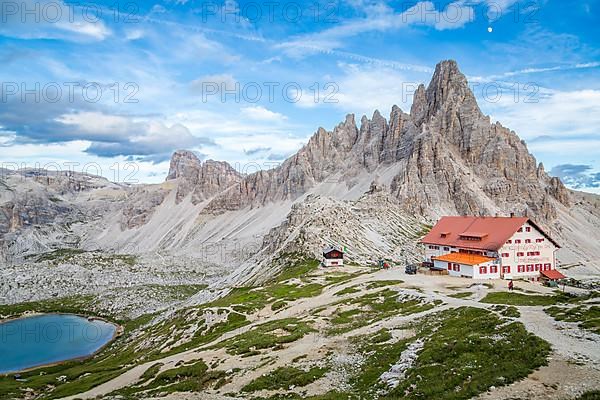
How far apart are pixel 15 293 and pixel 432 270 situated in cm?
17317

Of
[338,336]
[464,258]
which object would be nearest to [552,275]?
[464,258]

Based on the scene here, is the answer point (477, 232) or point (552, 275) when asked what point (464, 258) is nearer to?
point (477, 232)

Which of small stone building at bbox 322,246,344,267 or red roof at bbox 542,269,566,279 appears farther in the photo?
small stone building at bbox 322,246,344,267

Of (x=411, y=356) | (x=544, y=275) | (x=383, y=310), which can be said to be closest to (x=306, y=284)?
(x=383, y=310)

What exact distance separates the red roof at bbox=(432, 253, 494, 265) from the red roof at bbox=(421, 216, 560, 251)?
64.1 inches

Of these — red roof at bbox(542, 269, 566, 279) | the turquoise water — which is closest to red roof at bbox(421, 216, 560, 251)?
red roof at bbox(542, 269, 566, 279)

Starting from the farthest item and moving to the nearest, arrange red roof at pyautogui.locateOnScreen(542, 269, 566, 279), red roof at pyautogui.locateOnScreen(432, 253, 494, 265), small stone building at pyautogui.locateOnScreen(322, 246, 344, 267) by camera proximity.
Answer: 1. small stone building at pyautogui.locateOnScreen(322, 246, 344, 267)
2. red roof at pyautogui.locateOnScreen(542, 269, 566, 279)
3. red roof at pyautogui.locateOnScreen(432, 253, 494, 265)

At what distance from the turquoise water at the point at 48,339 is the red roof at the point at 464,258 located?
82.4 meters

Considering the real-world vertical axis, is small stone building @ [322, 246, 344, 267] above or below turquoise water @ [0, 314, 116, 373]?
above

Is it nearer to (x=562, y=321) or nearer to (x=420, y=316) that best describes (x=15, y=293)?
(x=420, y=316)

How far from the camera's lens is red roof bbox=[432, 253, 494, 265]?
2767 inches

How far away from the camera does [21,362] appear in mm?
96875

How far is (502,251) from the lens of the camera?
70125 millimetres

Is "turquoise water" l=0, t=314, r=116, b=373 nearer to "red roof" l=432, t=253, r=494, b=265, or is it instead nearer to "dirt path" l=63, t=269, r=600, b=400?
"dirt path" l=63, t=269, r=600, b=400
